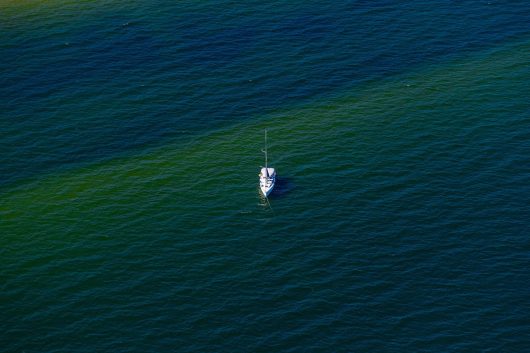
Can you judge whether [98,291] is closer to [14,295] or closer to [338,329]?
[14,295]

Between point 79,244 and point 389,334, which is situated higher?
point 79,244

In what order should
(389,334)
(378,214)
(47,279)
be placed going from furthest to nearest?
(378,214) < (47,279) < (389,334)

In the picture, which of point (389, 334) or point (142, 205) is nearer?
point (389, 334)

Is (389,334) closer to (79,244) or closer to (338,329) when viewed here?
(338,329)

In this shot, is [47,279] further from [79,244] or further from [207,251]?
[207,251]

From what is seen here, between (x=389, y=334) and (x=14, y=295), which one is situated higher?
(x=14, y=295)

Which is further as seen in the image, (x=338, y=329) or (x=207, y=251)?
(x=207, y=251)

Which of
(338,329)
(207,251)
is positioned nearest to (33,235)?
(207,251)

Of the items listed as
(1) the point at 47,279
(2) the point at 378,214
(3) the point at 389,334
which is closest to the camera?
(3) the point at 389,334

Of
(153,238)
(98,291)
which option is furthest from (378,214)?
(98,291)
